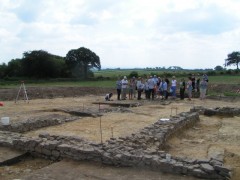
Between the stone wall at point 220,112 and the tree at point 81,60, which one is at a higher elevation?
the tree at point 81,60

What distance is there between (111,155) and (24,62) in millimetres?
50994

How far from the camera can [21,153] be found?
28.1 feet

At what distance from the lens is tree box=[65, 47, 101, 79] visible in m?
60.0

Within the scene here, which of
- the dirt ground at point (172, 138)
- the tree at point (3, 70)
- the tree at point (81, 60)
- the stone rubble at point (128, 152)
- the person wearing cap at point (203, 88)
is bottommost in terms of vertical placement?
the dirt ground at point (172, 138)

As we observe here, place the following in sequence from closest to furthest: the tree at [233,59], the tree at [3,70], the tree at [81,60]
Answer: the tree at [3,70] → the tree at [81,60] → the tree at [233,59]

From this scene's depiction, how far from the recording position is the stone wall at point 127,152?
683 centimetres

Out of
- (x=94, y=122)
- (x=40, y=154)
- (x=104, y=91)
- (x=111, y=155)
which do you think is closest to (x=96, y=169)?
(x=111, y=155)

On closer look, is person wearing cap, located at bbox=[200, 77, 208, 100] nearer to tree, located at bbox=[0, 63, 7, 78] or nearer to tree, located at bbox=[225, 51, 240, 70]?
tree, located at bbox=[0, 63, 7, 78]

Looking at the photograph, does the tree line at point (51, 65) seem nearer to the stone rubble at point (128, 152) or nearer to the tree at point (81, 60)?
the tree at point (81, 60)

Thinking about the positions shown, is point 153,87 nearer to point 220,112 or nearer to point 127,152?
point 220,112

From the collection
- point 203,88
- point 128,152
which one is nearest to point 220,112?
point 203,88

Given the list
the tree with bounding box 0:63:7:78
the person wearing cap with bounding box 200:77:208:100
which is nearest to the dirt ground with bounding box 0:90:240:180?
the person wearing cap with bounding box 200:77:208:100

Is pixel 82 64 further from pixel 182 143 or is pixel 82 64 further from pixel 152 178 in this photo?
pixel 152 178

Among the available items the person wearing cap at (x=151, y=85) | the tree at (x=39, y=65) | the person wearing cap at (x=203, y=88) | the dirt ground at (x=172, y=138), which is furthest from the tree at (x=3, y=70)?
the dirt ground at (x=172, y=138)
